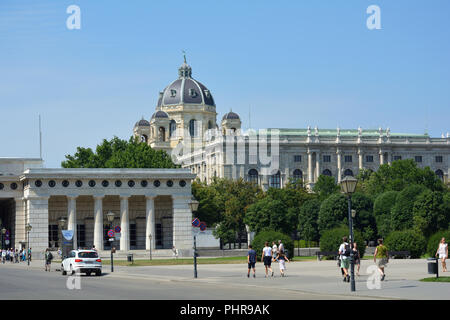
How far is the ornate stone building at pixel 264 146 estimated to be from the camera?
156m

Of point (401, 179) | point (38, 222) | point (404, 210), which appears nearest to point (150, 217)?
point (38, 222)

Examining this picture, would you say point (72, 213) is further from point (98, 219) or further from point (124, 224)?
point (124, 224)

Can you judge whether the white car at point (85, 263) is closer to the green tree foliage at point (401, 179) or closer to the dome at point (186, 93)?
the green tree foliage at point (401, 179)

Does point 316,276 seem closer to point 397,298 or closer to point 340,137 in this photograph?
point 397,298

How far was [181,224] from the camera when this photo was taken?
293 ft

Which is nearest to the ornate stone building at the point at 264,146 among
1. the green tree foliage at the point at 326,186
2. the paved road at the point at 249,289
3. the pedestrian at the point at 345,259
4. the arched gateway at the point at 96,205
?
the green tree foliage at the point at 326,186

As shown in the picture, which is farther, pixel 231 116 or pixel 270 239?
pixel 231 116

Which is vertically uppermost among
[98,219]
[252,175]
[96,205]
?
[252,175]

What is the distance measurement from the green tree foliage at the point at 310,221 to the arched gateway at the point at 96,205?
48.7 ft

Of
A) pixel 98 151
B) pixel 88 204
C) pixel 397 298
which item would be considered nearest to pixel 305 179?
pixel 98 151

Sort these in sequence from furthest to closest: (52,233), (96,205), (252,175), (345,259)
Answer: (252,175), (52,233), (96,205), (345,259)

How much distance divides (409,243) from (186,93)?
127731 mm

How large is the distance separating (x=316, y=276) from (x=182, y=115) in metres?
145
